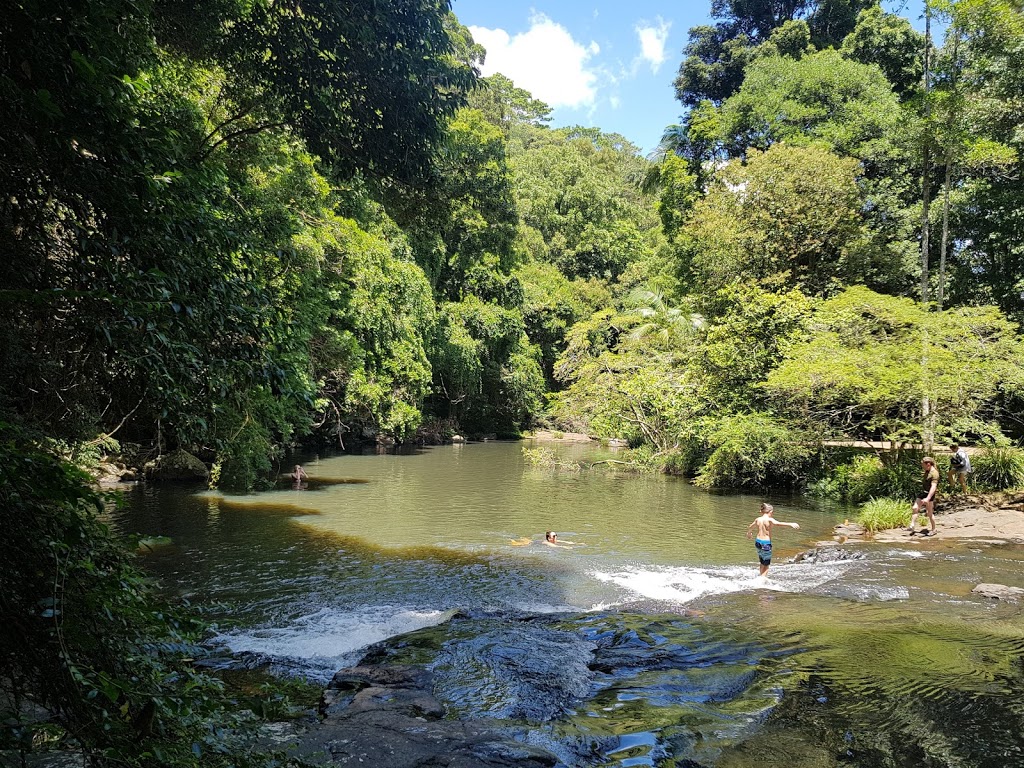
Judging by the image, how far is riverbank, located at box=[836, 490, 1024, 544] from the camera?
1273 centimetres

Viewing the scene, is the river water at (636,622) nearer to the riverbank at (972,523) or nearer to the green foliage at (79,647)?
the riverbank at (972,523)

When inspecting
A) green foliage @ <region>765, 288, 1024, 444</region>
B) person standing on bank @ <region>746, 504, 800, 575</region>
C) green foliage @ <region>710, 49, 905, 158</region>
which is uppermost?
green foliage @ <region>710, 49, 905, 158</region>

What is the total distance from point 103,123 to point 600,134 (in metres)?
70.2

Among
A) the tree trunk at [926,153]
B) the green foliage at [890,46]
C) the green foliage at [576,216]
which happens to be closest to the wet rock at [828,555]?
the tree trunk at [926,153]

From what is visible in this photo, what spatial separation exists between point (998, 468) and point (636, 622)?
12716 millimetres

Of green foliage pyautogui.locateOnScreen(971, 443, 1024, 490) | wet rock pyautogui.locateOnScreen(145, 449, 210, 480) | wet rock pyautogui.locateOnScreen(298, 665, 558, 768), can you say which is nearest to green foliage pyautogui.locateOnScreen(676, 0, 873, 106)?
green foliage pyautogui.locateOnScreen(971, 443, 1024, 490)

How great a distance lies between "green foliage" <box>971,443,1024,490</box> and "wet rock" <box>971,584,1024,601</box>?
309 inches

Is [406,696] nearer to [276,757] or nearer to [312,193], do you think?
[276,757]

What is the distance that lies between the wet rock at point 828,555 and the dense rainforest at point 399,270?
17.4 feet

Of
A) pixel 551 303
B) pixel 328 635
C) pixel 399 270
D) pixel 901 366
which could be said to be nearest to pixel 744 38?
pixel 551 303

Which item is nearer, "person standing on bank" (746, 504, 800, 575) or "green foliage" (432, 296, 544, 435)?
"person standing on bank" (746, 504, 800, 575)

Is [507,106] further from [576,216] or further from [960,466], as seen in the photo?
[960,466]

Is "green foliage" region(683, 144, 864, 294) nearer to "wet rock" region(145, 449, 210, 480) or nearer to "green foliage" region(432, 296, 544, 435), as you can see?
"green foliage" region(432, 296, 544, 435)

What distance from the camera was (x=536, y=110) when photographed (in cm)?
6706
